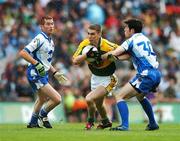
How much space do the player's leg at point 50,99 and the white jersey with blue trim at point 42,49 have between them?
0.47 m

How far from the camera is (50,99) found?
52.4 feet

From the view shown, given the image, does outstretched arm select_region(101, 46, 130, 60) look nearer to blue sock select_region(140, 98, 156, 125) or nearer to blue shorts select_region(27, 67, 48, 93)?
blue sock select_region(140, 98, 156, 125)

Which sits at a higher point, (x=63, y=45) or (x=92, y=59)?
(x=63, y=45)

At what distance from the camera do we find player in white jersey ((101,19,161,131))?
1471cm

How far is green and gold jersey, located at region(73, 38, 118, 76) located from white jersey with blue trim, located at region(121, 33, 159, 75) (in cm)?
73

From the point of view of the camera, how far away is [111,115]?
80.7 ft

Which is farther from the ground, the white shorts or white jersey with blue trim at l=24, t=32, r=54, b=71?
white jersey with blue trim at l=24, t=32, r=54, b=71

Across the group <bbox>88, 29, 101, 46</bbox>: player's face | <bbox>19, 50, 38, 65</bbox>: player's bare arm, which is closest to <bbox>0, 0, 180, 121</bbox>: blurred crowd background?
<bbox>19, 50, 38, 65</bbox>: player's bare arm

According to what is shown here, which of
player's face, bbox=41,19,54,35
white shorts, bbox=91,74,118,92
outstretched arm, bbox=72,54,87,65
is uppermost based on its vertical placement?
player's face, bbox=41,19,54,35

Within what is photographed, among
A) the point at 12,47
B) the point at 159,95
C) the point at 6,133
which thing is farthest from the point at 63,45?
the point at 6,133

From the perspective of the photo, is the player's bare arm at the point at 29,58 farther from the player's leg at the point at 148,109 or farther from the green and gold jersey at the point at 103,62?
the player's leg at the point at 148,109

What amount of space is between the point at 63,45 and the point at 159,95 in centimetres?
382

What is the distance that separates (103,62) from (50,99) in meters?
1.46

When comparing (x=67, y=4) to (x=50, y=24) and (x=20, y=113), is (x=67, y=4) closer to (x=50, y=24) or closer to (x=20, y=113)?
(x=20, y=113)
